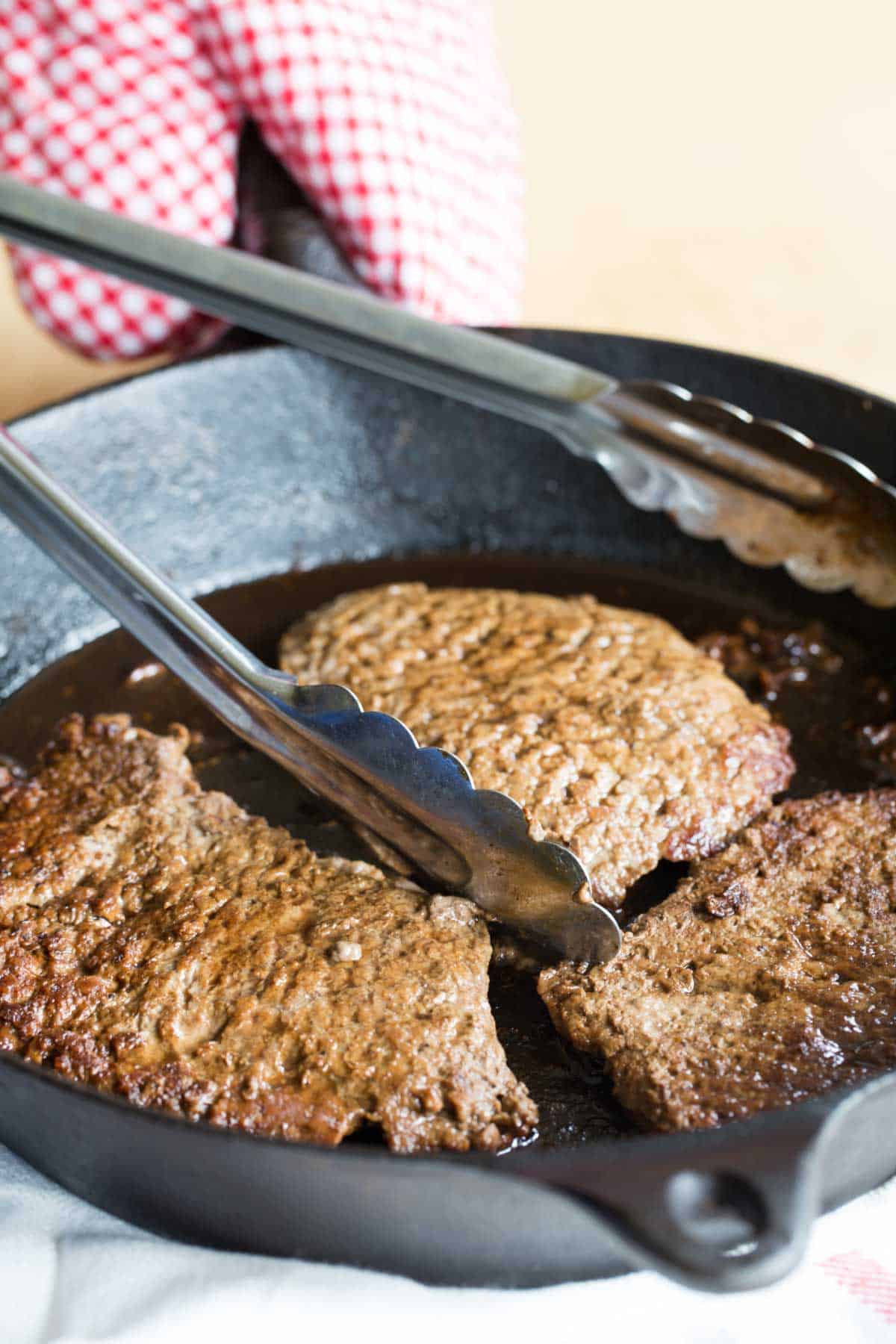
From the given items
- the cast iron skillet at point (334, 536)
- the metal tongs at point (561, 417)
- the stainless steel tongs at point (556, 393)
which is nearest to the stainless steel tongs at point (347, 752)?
the metal tongs at point (561, 417)

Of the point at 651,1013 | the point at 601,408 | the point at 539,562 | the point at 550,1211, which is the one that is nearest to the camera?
the point at 550,1211

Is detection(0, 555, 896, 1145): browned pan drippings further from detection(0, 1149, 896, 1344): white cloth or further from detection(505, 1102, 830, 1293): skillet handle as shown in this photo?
detection(505, 1102, 830, 1293): skillet handle

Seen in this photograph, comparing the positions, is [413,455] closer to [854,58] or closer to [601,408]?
[601,408]

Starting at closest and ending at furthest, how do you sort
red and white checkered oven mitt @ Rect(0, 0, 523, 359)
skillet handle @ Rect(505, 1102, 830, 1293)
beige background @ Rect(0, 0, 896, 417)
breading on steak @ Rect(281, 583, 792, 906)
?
skillet handle @ Rect(505, 1102, 830, 1293) → breading on steak @ Rect(281, 583, 792, 906) → red and white checkered oven mitt @ Rect(0, 0, 523, 359) → beige background @ Rect(0, 0, 896, 417)

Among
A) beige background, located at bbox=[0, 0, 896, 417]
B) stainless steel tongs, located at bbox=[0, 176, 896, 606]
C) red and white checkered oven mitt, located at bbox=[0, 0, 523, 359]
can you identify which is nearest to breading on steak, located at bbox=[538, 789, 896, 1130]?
stainless steel tongs, located at bbox=[0, 176, 896, 606]

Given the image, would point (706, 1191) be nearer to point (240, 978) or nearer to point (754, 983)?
point (754, 983)

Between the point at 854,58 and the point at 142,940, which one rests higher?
the point at 854,58

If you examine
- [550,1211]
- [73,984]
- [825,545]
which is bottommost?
[73,984]

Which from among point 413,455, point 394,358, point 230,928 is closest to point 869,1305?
point 230,928
